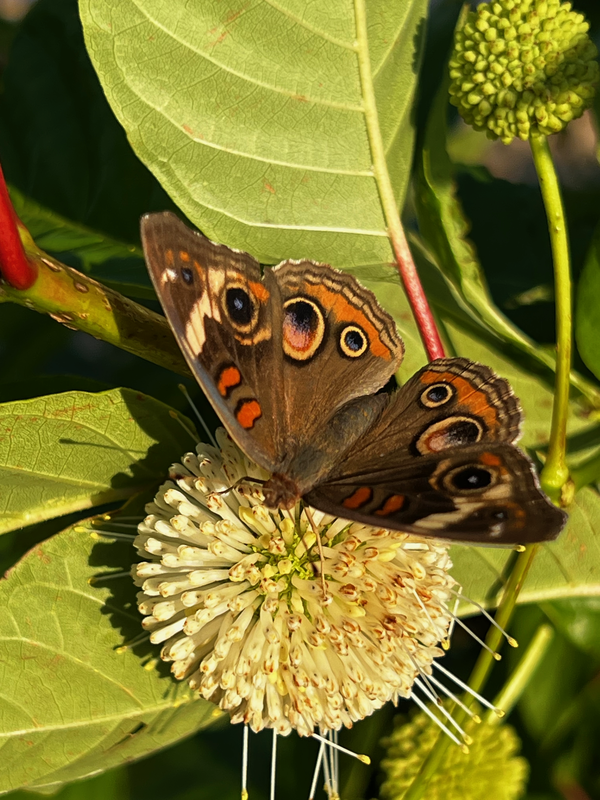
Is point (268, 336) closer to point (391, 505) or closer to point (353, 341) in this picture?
point (353, 341)

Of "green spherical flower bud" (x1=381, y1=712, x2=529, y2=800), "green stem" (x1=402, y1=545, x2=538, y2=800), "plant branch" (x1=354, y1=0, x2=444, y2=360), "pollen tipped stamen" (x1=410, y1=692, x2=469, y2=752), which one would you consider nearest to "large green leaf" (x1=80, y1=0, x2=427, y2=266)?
"plant branch" (x1=354, y1=0, x2=444, y2=360)

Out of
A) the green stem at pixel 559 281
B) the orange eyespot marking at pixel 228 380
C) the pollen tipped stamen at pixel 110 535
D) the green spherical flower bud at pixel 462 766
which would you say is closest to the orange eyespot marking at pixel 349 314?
the orange eyespot marking at pixel 228 380

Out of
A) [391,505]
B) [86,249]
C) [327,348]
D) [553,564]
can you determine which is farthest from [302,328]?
[553,564]

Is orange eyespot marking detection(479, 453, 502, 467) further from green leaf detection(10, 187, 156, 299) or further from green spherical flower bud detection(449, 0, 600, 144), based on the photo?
green leaf detection(10, 187, 156, 299)

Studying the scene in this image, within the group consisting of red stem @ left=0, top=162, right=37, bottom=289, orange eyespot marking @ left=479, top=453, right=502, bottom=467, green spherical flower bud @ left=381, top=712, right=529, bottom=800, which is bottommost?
green spherical flower bud @ left=381, top=712, right=529, bottom=800

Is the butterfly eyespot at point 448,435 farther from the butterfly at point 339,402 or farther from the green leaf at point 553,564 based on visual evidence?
the green leaf at point 553,564
